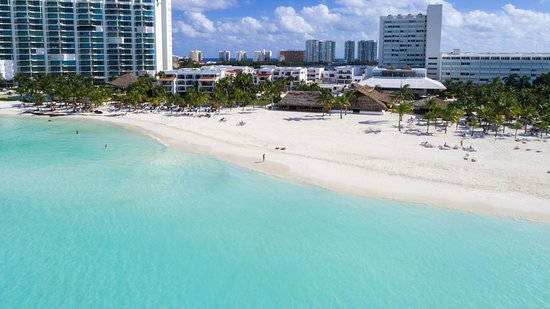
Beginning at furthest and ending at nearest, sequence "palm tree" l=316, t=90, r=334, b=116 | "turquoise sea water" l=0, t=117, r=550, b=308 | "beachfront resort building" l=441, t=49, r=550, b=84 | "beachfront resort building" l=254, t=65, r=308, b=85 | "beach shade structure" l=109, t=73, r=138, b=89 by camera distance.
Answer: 1. "beachfront resort building" l=254, t=65, r=308, b=85
2. "beachfront resort building" l=441, t=49, r=550, b=84
3. "beach shade structure" l=109, t=73, r=138, b=89
4. "palm tree" l=316, t=90, r=334, b=116
5. "turquoise sea water" l=0, t=117, r=550, b=308

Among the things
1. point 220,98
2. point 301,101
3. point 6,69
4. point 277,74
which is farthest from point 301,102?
point 6,69

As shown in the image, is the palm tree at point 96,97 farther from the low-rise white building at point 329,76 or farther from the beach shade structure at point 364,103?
the low-rise white building at point 329,76

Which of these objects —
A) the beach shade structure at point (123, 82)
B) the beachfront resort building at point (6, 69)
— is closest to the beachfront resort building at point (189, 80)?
the beach shade structure at point (123, 82)

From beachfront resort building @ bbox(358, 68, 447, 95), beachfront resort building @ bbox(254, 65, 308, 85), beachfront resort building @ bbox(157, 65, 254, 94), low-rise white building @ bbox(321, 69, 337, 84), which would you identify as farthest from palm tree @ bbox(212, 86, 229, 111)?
low-rise white building @ bbox(321, 69, 337, 84)

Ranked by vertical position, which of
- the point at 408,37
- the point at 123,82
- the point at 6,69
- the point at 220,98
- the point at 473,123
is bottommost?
the point at 473,123

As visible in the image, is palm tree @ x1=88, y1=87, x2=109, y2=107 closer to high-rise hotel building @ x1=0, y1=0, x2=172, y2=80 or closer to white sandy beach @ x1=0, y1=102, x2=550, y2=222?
white sandy beach @ x1=0, y1=102, x2=550, y2=222

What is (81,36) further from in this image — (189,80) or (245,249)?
(245,249)

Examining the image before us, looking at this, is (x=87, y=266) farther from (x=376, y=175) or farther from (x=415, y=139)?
(x=415, y=139)
